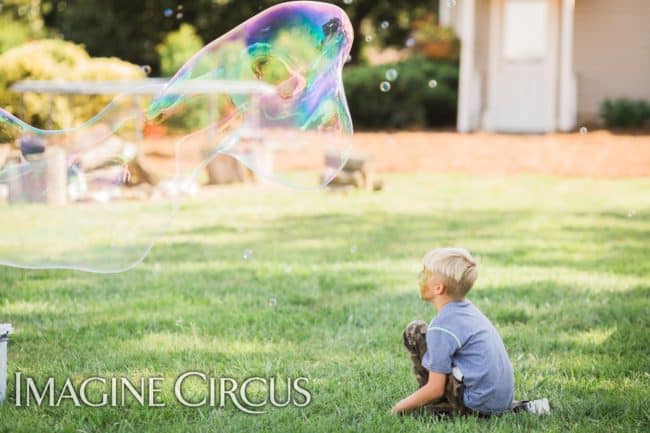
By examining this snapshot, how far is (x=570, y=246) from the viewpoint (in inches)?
255

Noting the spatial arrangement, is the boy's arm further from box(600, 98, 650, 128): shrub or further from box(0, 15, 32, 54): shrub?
box(0, 15, 32, 54): shrub

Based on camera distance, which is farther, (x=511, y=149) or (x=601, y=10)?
(x=601, y=10)

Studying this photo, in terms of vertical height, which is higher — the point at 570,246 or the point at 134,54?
the point at 134,54

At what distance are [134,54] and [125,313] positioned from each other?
14982 millimetres

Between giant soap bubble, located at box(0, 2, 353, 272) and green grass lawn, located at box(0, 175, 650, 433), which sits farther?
giant soap bubble, located at box(0, 2, 353, 272)

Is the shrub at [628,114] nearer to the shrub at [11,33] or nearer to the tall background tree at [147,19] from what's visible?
the tall background tree at [147,19]

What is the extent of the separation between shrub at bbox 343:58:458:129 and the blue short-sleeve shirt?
1135cm

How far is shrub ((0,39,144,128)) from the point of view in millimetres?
12039

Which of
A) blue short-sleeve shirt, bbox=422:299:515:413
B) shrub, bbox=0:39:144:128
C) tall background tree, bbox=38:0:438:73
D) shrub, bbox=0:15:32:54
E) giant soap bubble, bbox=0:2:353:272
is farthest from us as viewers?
tall background tree, bbox=38:0:438:73

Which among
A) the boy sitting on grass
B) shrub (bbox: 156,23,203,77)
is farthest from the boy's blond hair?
shrub (bbox: 156,23,203,77)

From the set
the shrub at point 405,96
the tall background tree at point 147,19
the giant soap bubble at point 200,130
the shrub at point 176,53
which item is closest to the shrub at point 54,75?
the shrub at point 176,53

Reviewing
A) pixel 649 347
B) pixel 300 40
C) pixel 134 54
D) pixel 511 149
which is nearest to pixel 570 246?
pixel 649 347

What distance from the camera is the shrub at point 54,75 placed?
39.5 feet

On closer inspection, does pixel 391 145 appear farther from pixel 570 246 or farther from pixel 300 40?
pixel 300 40
